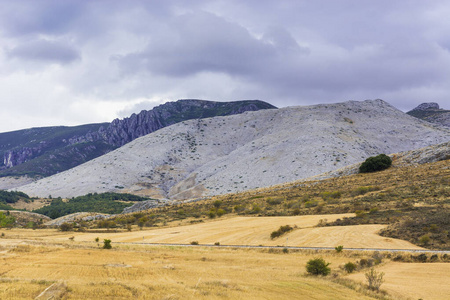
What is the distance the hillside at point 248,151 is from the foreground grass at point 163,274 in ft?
198

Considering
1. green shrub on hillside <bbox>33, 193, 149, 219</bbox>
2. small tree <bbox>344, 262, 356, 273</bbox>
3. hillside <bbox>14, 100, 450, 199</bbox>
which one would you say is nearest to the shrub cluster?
small tree <bbox>344, 262, 356, 273</bbox>

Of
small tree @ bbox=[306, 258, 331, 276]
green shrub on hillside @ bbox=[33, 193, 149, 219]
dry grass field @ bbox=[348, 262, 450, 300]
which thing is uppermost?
small tree @ bbox=[306, 258, 331, 276]

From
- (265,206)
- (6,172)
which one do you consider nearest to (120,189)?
(265,206)

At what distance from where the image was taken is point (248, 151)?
10681 cm

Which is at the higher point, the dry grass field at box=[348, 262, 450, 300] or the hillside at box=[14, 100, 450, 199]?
the hillside at box=[14, 100, 450, 199]

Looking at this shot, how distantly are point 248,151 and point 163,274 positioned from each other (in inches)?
3576

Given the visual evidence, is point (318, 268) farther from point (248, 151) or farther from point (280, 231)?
point (248, 151)

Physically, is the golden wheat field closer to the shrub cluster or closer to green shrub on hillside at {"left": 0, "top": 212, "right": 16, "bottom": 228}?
the shrub cluster

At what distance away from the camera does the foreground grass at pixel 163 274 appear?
12.7m

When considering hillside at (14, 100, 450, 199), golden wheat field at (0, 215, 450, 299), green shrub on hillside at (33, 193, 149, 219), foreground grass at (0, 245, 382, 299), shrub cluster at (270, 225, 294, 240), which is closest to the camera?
foreground grass at (0, 245, 382, 299)

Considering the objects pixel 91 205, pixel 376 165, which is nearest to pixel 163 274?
pixel 376 165

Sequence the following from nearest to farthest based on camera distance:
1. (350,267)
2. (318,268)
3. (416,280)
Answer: (416,280), (318,268), (350,267)

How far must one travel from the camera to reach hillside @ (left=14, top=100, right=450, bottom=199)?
88562 mm

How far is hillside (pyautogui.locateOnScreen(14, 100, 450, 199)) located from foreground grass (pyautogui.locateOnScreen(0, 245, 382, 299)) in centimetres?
6031
